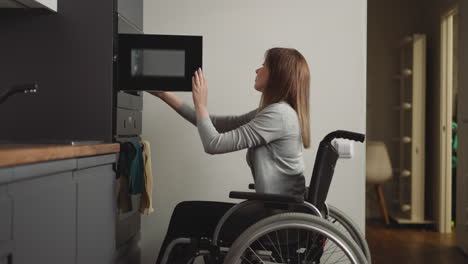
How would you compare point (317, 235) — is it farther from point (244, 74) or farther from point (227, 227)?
point (244, 74)

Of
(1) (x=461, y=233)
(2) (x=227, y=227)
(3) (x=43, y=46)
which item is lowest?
(1) (x=461, y=233)

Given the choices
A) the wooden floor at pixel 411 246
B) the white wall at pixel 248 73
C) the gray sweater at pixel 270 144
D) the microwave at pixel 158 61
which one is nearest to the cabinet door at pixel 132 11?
the white wall at pixel 248 73

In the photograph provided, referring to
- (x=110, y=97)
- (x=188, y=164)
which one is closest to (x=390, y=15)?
(x=188, y=164)

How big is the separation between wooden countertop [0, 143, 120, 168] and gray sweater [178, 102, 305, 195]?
39cm

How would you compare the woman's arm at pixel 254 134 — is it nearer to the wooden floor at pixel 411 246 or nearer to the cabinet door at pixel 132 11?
the cabinet door at pixel 132 11

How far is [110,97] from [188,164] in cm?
75

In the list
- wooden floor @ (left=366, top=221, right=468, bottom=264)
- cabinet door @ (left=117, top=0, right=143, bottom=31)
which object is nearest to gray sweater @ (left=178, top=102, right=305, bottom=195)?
cabinet door @ (left=117, top=0, right=143, bottom=31)

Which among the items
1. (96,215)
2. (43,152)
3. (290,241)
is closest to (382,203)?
(290,241)

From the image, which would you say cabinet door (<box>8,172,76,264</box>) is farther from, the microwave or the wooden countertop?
the microwave

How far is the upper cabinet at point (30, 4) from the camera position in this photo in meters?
2.02

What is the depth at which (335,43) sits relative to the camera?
2781mm

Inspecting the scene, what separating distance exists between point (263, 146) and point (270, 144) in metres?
0.03

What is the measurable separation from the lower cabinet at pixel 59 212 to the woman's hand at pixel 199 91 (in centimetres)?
37

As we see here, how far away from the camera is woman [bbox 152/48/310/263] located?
1989 millimetres
